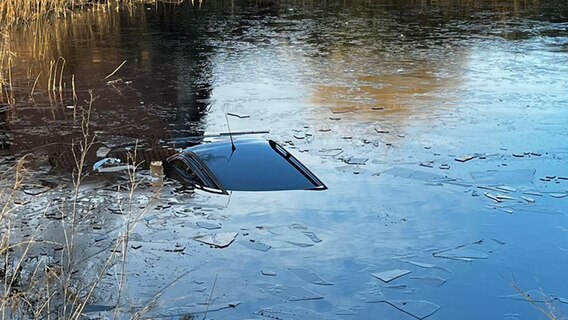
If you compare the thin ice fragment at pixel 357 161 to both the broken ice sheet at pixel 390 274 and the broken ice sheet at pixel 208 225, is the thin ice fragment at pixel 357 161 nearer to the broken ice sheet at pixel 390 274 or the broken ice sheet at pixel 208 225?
the broken ice sheet at pixel 208 225

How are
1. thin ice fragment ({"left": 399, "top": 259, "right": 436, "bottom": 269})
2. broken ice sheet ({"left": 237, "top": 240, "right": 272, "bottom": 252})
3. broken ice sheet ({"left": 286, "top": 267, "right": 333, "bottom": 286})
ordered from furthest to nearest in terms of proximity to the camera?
1. broken ice sheet ({"left": 237, "top": 240, "right": 272, "bottom": 252})
2. thin ice fragment ({"left": 399, "top": 259, "right": 436, "bottom": 269})
3. broken ice sheet ({"left": 286, "top": 267, "right": 333, "bottom": 286})

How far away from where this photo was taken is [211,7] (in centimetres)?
1260

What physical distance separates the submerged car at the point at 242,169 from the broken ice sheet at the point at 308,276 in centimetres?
99

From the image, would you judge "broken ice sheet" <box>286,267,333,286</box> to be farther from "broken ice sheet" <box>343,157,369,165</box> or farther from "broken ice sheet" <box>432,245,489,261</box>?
"broken ice sheet" <box>343,157,369,165</box>

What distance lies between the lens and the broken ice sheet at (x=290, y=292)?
3125 mm

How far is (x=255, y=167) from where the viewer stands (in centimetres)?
446

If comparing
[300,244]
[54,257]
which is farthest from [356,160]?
[54,257]

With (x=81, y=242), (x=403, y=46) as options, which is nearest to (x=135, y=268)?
(x=81, y=242)

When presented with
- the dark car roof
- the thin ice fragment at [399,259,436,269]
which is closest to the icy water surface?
the thin ice fragment at [399,259,436,269]

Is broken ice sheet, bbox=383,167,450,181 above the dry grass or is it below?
above

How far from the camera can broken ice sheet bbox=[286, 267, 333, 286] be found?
3.26 m

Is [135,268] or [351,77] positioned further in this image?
[351,77]

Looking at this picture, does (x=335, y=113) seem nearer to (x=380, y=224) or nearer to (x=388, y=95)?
(x=388, y=95)

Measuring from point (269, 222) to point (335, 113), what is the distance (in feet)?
7.26
